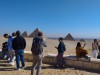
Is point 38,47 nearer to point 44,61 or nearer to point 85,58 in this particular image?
point 85,58

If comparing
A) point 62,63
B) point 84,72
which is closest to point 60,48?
point 62,63

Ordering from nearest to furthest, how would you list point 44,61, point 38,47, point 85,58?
point 38,47 < point 85,58 < point 44,61

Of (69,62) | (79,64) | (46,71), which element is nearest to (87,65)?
(79,64)

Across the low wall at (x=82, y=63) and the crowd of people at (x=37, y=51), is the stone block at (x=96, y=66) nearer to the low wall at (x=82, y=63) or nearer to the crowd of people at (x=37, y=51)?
the low wall at (x=82, y=63)

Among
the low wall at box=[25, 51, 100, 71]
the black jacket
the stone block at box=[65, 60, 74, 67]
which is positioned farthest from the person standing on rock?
the stone block at box=[65, 60, 74, 67]

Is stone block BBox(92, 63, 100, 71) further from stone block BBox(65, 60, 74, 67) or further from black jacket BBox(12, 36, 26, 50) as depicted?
black jacket BBox(12, 36, 26, 50)

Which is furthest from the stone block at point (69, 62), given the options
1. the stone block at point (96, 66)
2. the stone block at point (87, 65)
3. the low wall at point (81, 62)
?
the stone block at point (96, 66)

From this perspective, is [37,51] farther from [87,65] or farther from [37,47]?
[87,65]

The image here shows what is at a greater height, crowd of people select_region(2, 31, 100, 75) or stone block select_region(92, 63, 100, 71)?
crowd of people select_region(2, 31, 100, 75)

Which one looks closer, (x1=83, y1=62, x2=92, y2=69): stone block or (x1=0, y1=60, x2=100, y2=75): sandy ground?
(x1=0, y1=60, x2=100, y2=75): sandy ground

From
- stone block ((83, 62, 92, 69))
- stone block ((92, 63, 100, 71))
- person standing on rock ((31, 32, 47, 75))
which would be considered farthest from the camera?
stone block ((83, 62, 92, 69))

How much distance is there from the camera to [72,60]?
484 inches

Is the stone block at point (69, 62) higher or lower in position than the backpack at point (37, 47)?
lower

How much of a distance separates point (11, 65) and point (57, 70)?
7.82 feet
